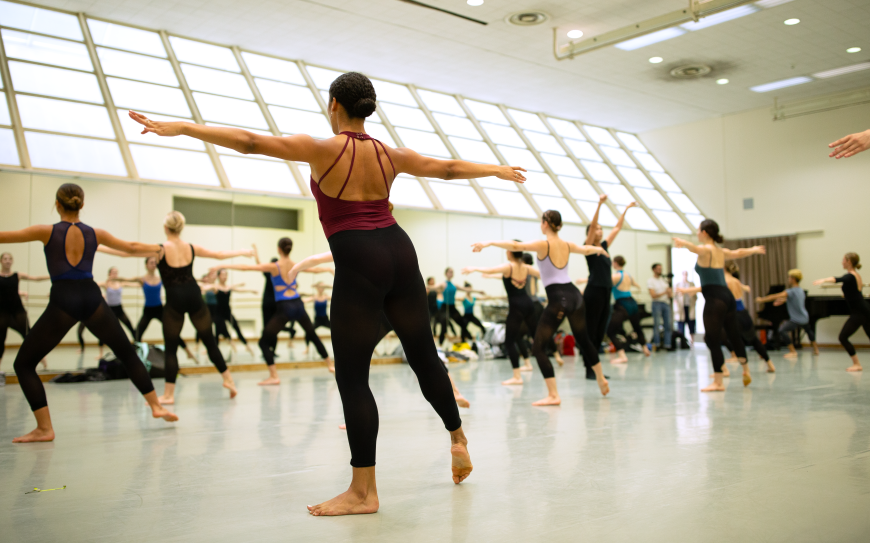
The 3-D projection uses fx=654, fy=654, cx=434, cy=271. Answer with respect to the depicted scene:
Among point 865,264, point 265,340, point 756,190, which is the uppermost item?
point 756,190

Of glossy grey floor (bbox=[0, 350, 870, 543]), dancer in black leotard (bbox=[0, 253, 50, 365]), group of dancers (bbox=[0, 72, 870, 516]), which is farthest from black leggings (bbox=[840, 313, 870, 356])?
dancer in black leotard (bbox=[0, 253, 50, 365])

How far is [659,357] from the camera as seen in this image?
1070 centimetres

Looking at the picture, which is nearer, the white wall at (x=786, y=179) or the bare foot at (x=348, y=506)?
the bare foot at (x=348, y=506)

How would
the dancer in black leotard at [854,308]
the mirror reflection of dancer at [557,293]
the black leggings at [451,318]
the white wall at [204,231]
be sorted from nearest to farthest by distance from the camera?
the mirror reflection of dancer at [557,293]
the dancer in black leotard at [854,308]
the white wall at [204,231]
the black leggings at [451,318]

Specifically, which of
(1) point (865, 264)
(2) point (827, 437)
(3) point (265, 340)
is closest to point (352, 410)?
(2) point (827, 437)

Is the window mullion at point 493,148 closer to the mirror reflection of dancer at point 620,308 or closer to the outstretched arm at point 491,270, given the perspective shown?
the mirror reflection of dancer at point 620,308

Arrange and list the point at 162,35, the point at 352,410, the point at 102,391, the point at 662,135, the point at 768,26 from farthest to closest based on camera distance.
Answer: the point at 662,135, the point at 162,35, the point at 768,26, the point at 102,391, the point at 352,410

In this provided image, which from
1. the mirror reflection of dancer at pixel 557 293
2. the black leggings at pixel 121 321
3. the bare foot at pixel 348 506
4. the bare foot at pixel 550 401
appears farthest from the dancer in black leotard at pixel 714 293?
the black leggings at pixel 121 321

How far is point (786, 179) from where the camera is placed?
15.0 m

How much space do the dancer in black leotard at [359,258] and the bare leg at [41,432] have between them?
2380 mm

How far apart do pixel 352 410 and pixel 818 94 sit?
15157 millimetres

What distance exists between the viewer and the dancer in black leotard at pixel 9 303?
7.18 metres

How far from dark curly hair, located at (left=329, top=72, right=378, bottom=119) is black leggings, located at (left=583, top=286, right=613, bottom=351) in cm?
542

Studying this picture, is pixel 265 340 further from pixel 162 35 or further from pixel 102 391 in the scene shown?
pixel 162 35
